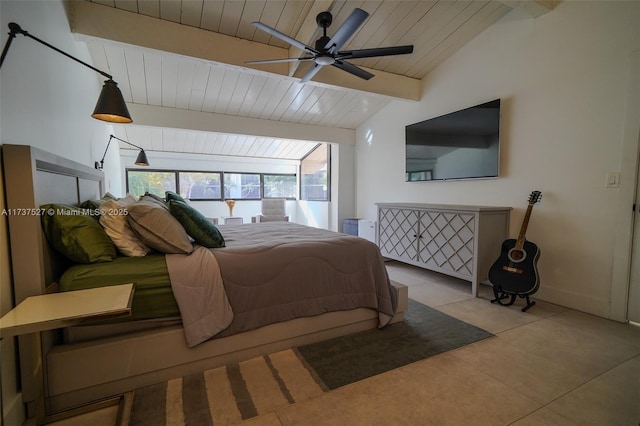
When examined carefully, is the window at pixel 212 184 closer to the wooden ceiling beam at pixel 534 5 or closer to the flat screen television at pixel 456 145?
the flat screen television at pixel 456 145

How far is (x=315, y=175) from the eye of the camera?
22.4 ft

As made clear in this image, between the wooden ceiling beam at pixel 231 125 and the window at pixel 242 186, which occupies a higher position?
the wooden ceiling beam at pixel 231 125

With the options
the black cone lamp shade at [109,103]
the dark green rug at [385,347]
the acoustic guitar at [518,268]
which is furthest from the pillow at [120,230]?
the acoustic guitar at [518,268]

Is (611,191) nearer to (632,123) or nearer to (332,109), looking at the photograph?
(632,123)

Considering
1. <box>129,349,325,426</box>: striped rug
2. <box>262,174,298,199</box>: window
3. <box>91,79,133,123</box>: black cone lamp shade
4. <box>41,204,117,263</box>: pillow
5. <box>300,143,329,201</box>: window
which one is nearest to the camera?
<box>129,349,325,426</box>: striped rug

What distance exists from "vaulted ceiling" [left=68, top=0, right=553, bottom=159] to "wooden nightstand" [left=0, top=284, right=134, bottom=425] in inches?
94.4

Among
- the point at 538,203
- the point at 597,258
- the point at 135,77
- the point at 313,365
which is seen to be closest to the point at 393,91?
the point at 538,203

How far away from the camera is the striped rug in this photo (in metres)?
1.31

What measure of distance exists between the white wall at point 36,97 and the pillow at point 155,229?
0.57m

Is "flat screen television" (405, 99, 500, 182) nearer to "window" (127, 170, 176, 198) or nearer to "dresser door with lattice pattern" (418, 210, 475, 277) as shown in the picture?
"dresser door with lattice pattern" (418, 210, 475, 277)

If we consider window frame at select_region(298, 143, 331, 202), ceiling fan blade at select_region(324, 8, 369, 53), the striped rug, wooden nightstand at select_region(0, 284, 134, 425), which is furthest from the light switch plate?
window frame at select_region(298, 143, 331, 202)

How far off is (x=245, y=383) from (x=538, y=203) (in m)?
3.13

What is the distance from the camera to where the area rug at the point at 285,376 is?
134 cm

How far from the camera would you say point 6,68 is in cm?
127
